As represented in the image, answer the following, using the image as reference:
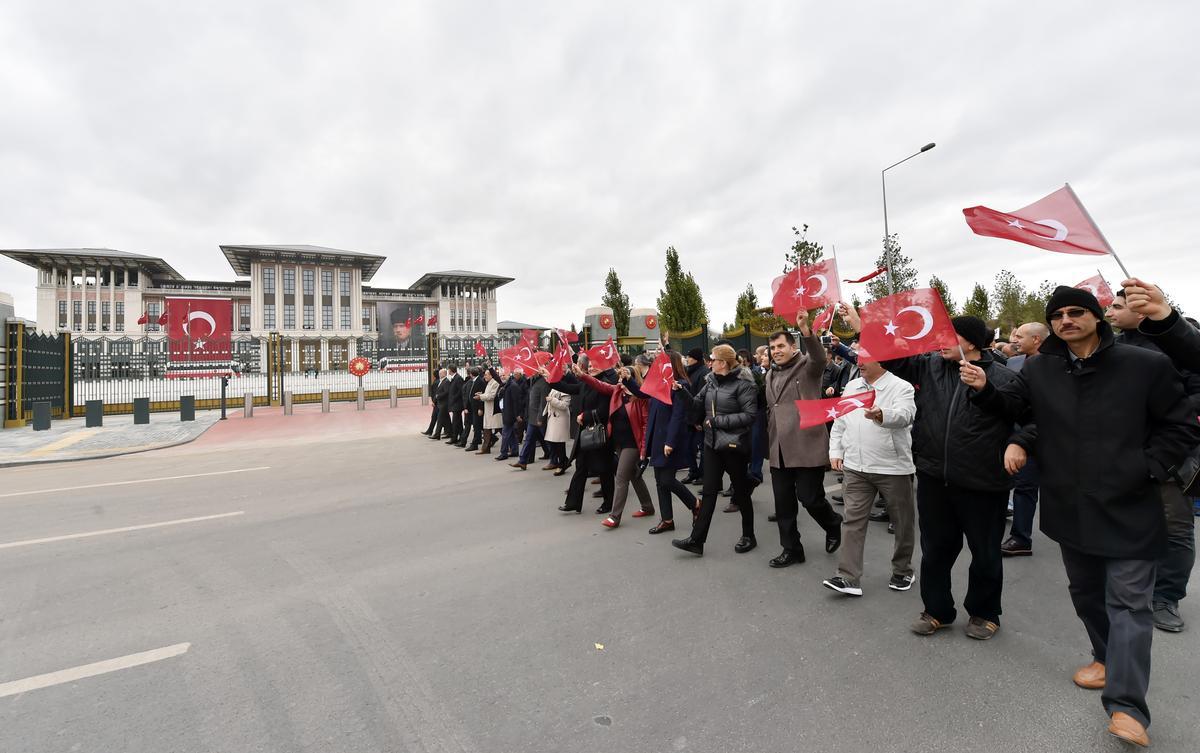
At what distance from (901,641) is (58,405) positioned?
25.9 m

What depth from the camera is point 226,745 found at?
97.6 inches

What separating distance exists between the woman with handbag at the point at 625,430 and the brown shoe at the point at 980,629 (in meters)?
3.25

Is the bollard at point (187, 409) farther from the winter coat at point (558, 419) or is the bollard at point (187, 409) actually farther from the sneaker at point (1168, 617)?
the sneaker at point (1168, 617)

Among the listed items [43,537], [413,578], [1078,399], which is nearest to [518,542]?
[413,578]

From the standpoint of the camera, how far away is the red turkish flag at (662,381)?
548 cm

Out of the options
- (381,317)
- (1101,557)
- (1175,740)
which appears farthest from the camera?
(381,317)

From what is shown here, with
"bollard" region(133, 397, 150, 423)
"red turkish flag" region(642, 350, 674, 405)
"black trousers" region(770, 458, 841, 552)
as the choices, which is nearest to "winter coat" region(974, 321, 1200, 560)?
"black trousers" region(770, 458, 841, 552)

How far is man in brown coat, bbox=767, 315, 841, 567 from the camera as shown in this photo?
4656mm

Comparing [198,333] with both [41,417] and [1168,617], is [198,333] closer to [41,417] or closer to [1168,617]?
[41,417]

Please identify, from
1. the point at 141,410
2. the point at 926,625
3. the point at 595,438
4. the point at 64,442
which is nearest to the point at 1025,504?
the point at 926,625

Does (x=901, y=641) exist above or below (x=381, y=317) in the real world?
below

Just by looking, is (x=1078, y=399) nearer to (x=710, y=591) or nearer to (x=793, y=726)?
(x=793, y=726)

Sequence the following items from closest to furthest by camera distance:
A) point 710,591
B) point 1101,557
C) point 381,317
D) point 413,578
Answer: point 1101,557
point 710,591
point 413,578
point 381,317

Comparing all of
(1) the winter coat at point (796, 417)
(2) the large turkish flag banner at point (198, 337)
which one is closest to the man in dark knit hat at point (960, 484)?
(1) the winter coat at point (796, 417)
